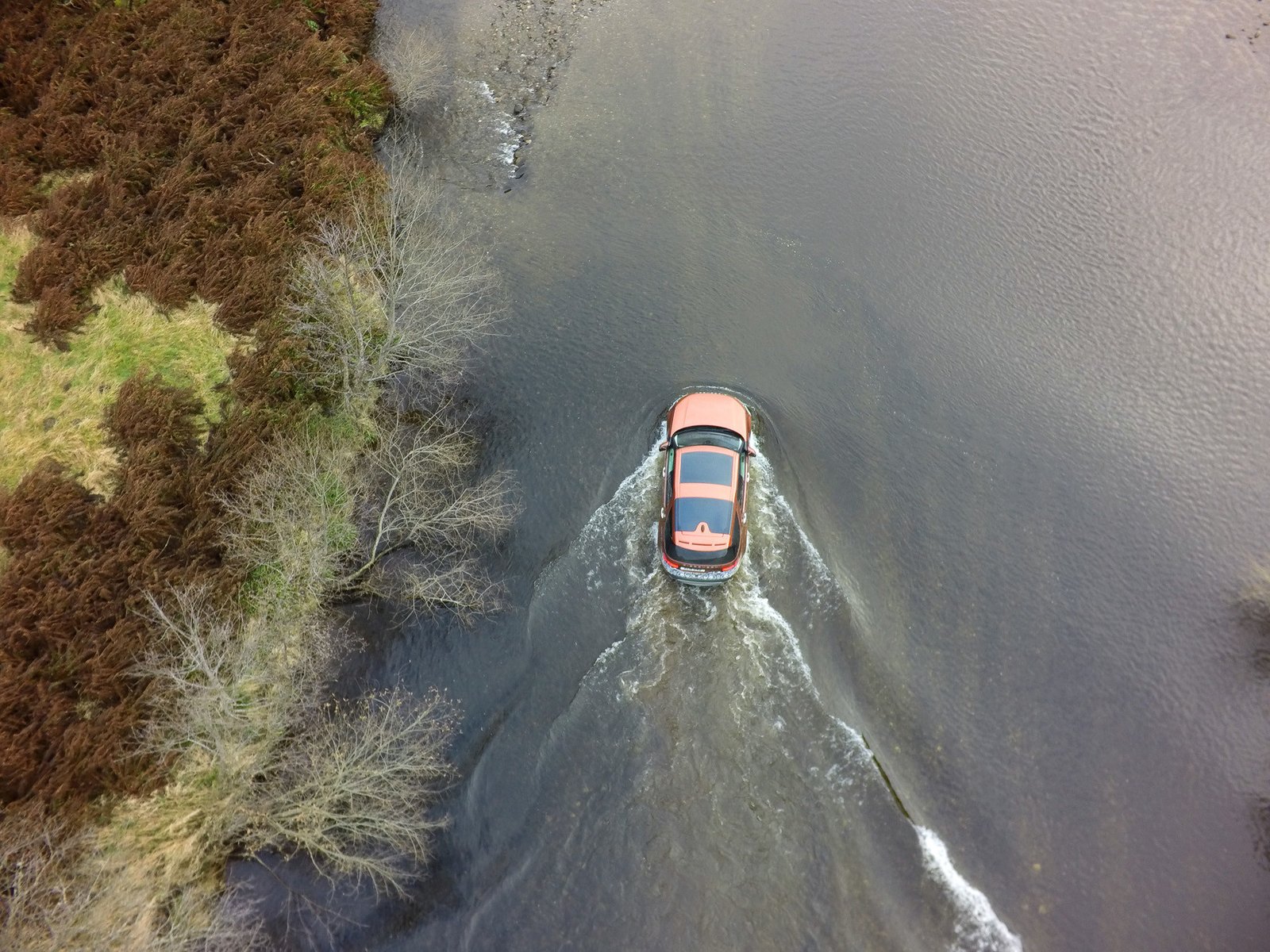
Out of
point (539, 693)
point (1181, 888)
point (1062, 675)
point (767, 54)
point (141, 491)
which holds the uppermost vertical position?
point (767, 54)

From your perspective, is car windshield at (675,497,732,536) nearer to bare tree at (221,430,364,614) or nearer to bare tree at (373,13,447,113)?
bare tree at (221,430,364,614)

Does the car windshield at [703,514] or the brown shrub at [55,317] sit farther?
the brown shrub at [55,317]

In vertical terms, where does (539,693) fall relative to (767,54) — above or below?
below

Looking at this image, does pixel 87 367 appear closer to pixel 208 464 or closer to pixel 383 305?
pixel 208 464

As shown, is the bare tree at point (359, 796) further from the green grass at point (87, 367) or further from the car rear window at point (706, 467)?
the green grass at point (87, 367)

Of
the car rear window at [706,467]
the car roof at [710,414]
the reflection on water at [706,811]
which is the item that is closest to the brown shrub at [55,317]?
the reflection on water at [706,811]

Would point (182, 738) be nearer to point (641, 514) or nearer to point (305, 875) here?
point (305, 875)

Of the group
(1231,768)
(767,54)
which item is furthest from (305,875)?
(767,54)

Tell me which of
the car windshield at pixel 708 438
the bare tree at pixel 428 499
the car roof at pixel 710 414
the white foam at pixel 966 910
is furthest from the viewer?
the car roof at pixel 710 414
